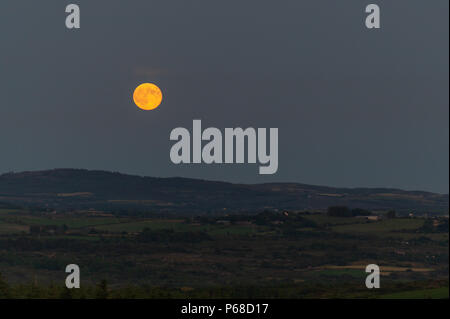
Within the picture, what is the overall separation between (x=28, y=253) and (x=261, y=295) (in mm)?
66201

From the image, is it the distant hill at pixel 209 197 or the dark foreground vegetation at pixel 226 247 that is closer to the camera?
the dark foreground vegetation at pixel 226 247

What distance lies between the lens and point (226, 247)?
145 meters

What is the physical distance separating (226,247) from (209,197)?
153ft

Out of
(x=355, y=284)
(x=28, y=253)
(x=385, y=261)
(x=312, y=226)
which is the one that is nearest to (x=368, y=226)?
(x=312, y=226)

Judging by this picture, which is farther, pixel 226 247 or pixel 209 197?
pixel 209 197

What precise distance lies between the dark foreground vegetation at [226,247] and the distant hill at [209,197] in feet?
52.1

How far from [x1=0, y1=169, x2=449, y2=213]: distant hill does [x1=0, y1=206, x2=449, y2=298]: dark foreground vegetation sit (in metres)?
15.9

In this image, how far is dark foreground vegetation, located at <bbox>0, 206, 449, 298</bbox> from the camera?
12006 centimetres

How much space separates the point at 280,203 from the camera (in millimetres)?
183750

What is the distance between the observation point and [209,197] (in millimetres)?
191125

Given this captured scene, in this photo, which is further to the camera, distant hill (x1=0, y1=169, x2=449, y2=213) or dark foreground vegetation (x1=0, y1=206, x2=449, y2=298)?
distant hill (x1=0, y1=169, x2=449, y2=213)

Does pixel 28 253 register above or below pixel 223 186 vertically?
below

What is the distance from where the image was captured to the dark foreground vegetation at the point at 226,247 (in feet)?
394
